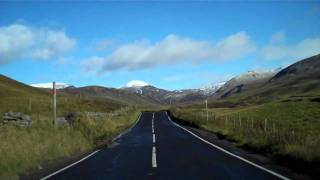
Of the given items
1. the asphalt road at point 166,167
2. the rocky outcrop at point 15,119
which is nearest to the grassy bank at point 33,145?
the rocky outcrop at point 15,119

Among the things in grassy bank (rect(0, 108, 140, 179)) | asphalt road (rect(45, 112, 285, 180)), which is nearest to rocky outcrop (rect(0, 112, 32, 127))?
grassy bank (rect(0, 108, 140, 179))

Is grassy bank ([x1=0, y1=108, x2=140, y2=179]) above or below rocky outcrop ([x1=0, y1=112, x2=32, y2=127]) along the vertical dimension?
below

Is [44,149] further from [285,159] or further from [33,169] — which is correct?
[285,159]

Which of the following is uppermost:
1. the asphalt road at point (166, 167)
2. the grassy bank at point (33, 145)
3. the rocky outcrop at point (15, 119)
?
the rocky outcrop at point (15, 119)

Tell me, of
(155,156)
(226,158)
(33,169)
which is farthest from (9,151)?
(226,158)

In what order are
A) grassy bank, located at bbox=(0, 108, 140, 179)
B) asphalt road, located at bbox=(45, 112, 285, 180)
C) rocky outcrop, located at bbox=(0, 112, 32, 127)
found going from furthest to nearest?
rocky outcrop, located at bbox=(0, 112, 32, 127), grassy bank, located at bbox=(0, 108, 140, 179), asphalt road, located at bbox=(45, 112, 285, 180)

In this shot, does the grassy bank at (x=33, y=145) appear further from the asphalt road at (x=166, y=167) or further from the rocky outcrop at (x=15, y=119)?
the asphalt road at (x=166, y=167)

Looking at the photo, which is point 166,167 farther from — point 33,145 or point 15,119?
point 15,119

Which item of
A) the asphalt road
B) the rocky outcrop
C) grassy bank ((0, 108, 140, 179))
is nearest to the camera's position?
the asphalt road

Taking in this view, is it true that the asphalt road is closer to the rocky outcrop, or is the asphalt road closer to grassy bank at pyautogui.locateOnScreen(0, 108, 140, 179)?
grassy bank at pyautogui.locateOnScreen(0, 108, 140, 179)

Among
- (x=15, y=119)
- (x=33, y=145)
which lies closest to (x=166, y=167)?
(x=33, y=145)

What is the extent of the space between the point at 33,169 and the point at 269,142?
999 cm

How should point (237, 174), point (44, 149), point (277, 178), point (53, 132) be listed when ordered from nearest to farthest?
1. point (277, 178)
2. point (237, 174)
3. point (44, 149)
4. point (53, 132)

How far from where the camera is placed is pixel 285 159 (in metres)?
17.0
